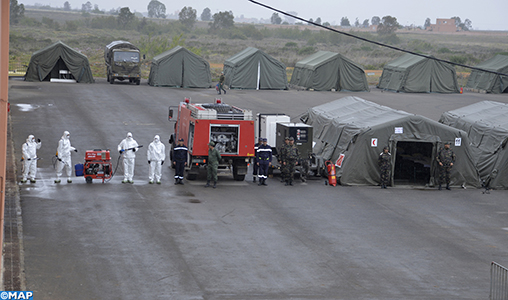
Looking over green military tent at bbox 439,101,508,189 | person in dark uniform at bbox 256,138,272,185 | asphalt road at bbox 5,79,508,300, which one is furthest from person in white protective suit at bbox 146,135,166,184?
green military tent at bbox 439,101,508,189

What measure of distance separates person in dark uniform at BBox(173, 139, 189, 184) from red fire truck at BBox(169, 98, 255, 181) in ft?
1.03

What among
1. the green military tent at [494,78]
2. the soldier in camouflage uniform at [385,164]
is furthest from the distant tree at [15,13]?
the soldier in camouflage uniform at [385,164]

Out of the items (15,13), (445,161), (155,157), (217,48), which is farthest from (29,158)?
(15,13)

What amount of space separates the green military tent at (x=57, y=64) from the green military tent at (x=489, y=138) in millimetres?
Result: 29500

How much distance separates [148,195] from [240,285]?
746 centimetres

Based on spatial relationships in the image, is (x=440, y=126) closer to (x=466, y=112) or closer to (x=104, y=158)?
(x=466, y=112)

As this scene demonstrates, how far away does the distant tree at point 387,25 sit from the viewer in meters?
162

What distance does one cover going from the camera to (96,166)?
19.0m

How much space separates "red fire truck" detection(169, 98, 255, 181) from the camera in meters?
19.5

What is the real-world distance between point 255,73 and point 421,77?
14.0 metres

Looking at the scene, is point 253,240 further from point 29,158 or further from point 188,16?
point 188,16

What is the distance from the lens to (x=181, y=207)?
16.5 m

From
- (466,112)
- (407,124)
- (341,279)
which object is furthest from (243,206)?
(466,112)

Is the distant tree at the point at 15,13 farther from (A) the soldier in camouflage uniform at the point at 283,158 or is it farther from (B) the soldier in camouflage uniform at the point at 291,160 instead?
(B) the soldier in camouflage uniform at the point at 291,160
